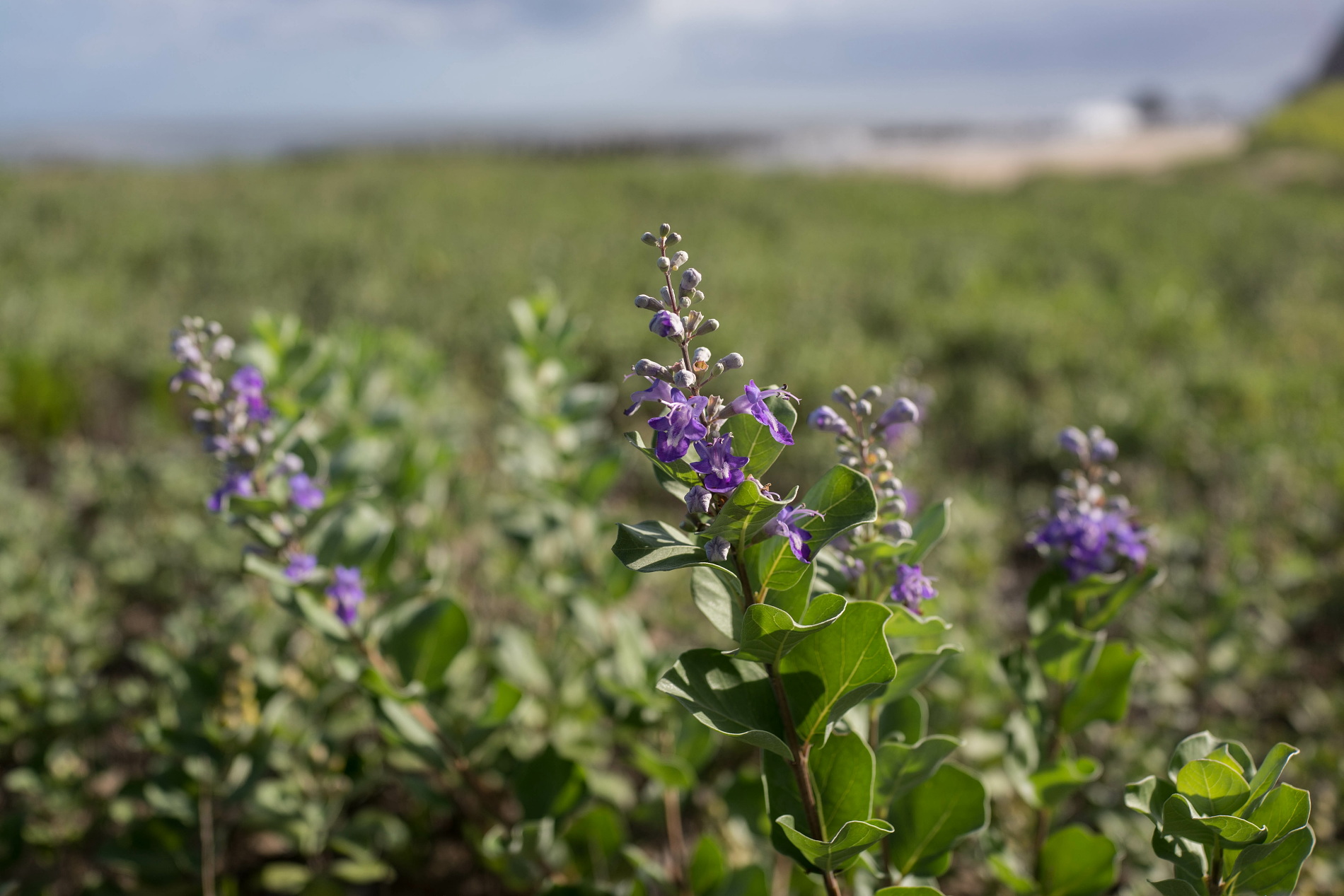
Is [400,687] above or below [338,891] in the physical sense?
above

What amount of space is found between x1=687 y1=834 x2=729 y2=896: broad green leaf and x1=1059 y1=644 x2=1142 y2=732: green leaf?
0.73m

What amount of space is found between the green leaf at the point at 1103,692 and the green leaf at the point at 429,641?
1.20 m

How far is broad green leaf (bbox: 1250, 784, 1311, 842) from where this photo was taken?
104cm

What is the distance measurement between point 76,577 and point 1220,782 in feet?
12.2

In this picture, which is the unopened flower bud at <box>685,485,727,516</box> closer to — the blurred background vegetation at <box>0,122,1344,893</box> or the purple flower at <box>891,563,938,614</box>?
the purple flower at <box>891,563,938,614</box>

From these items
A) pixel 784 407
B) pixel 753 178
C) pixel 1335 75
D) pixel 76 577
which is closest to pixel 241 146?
pixel 753 178

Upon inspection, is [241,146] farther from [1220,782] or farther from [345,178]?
[1220,782]

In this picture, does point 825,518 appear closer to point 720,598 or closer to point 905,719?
point 720,598

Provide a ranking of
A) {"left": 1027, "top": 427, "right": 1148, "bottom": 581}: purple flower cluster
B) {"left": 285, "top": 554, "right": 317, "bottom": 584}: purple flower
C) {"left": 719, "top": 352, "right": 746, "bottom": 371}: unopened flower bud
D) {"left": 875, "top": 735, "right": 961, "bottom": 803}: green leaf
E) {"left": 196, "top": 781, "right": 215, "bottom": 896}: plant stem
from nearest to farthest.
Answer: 1. {"left": 719, "top": 352, "right": 746, "bottom": 371}: unopened flower bud
2. {"left": 875, "top": 735, "right": 961, "bottom": 803}: green leaf
3. {"left": 1027, "top": 427, "right": 1148, "bottom": 581}: purple flower cluster
4. {"left": 285, "top": 554, "right": 317, "bottom": 584}: purple flower
5. {"left": 196, "top": 781, "right": 215, "bottom": 896}: plant stem

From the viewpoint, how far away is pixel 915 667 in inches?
49.3

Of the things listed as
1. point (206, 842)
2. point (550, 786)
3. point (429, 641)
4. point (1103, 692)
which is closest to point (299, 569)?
point (429, 641)

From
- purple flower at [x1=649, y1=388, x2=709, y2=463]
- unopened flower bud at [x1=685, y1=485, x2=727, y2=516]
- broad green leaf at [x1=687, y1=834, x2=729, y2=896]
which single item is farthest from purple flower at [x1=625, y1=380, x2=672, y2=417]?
broad green leaf at [x1=687, y1=834, x2=729, y2=896]

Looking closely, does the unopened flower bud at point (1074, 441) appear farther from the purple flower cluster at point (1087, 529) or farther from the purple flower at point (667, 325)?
the purple flower at point (667, 325)

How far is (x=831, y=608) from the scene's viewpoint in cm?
101
